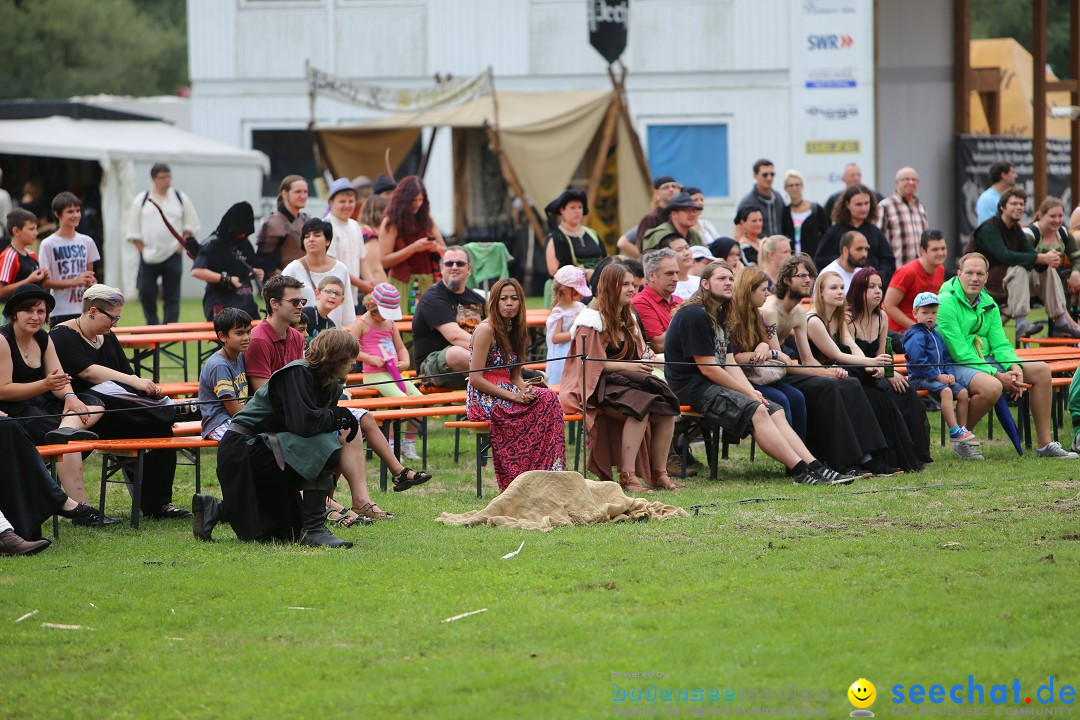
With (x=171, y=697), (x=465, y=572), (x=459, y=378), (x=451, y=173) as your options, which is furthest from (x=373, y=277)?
(x=451, y=173)

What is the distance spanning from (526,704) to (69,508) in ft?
13.4

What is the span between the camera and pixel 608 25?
81.6 ft

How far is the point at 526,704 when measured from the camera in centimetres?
468

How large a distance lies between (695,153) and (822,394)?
15735 mm

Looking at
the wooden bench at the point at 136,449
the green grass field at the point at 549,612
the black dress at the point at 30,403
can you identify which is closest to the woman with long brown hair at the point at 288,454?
the green grass field at the point at 549,612

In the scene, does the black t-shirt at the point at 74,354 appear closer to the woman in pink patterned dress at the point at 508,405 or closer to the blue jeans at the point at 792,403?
the woman in pink patterned dress at the point at 508,405

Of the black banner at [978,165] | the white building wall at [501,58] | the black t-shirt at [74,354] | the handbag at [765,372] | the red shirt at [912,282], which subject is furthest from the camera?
the white building wall at [501,58]

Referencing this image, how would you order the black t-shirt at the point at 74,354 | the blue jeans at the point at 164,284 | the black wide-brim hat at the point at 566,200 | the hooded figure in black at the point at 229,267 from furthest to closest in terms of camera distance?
the blue jeans at the point at 164,284 < the black wide-brim hat at the point at 566,200 < the hooded figure in black at the point at 229,267 < the black t-shirt at the point at 74,354

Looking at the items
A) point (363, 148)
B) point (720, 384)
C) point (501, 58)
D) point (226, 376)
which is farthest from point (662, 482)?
point (501, 58)

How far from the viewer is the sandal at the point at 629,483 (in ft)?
29.4

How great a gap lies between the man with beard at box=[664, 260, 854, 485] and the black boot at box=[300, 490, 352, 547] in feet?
9.27

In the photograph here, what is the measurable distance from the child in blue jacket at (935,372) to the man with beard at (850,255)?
0.82m

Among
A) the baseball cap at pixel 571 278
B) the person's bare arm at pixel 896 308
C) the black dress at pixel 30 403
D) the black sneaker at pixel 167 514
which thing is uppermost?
the baseball cap at pixel 571 278

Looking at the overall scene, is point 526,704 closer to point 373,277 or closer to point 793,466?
point 793,466
